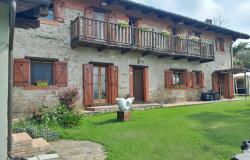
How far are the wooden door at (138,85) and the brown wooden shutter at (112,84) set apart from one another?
174cm

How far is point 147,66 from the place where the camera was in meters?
14.1

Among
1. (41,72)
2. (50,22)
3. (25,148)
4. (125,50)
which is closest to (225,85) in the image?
(125,50)

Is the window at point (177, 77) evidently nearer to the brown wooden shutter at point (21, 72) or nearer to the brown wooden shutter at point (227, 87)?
the brown wooden shutter at point (227, 87)

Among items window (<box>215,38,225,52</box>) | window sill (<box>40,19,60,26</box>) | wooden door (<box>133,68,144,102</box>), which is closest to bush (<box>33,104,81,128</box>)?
window sill (<box>40,19,60,26</box>)

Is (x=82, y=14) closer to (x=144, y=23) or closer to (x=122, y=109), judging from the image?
(x=144, y=23)

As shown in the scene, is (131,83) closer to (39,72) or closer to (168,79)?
(168,79)

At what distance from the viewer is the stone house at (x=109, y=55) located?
33.8 feet

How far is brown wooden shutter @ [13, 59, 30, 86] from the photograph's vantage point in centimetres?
968

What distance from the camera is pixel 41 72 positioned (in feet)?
34.5

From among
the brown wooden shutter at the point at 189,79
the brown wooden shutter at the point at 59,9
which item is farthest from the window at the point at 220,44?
the brown wooden shutter at the point at 59,9

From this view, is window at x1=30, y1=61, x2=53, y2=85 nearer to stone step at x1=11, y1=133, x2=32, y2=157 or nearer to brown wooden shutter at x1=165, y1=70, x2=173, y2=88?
stone step at x1=11, y1=133, x2=32, y2=157

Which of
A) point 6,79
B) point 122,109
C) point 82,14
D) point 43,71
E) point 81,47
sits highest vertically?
point 82,14

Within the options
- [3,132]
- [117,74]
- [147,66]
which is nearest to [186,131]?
[3,132]

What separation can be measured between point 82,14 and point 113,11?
1827 mm
